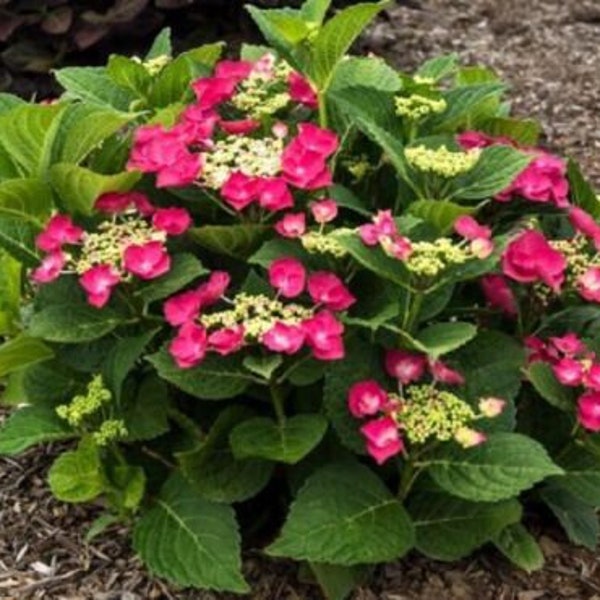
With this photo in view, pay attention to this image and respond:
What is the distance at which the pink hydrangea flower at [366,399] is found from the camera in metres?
2.41

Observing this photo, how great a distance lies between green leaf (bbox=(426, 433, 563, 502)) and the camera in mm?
2361

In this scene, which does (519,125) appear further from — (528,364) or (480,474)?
(480,474)

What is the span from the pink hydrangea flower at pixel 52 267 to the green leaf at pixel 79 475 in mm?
305

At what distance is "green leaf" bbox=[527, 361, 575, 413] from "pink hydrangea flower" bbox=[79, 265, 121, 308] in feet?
2.37

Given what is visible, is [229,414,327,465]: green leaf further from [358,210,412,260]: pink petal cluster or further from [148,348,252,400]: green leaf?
→ [358,210,412,260]: pink petal cluster

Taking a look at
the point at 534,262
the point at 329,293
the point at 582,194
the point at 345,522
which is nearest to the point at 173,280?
the point at 329,293

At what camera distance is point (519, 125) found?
2.96 metres

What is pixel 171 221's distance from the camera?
250 centimetres

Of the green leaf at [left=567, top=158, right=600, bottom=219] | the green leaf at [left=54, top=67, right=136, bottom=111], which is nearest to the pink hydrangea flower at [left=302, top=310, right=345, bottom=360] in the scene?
the green leaf at [left=567, top=158, right=600, bottom=219]

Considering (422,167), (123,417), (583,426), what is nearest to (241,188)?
(422,167)

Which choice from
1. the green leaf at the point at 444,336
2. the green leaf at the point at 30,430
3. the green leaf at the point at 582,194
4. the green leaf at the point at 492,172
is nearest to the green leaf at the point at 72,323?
the green leaf at the point at 30,430

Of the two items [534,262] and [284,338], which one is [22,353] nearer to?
[284,338]

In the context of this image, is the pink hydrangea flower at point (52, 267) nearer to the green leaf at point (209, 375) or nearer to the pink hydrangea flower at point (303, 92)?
the green leaf at point (209, 375)

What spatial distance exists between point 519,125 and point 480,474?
33.7 inches
